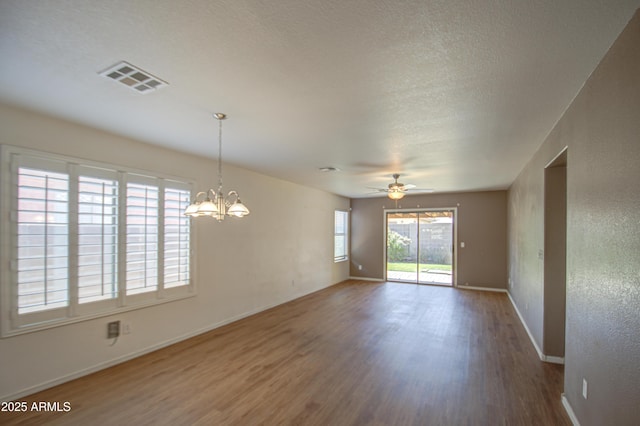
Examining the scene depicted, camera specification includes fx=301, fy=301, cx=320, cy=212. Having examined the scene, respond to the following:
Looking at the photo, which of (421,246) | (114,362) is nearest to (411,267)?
(421,246)

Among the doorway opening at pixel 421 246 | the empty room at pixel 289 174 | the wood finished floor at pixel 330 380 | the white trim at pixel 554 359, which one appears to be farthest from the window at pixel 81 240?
the doorway opening at pixel 421 246

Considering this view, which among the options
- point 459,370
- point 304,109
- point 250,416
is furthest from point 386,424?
point 304,109

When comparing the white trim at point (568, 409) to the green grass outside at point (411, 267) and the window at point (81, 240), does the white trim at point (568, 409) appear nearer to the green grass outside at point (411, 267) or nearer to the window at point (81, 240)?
the window at point (81, 240)

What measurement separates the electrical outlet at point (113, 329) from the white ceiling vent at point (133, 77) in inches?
106

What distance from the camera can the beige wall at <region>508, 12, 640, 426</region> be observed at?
1587 millimetres

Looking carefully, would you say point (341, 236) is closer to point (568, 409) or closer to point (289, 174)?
point (289, 174)

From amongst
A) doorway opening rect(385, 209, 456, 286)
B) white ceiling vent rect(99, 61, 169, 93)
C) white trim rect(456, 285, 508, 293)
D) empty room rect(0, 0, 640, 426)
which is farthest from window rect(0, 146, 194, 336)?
white trim rect(456, 285, 508, 293)

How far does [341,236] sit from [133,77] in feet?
25.3

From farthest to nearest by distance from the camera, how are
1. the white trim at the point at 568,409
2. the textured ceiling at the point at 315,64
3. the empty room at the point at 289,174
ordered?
1. the white trim at the point at 568,409
2. the empty room at the point at 289,174
3. the textured ceiling at the point at 315,64

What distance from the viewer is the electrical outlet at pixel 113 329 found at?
3481 millimetres

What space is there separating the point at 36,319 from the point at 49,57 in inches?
97.1

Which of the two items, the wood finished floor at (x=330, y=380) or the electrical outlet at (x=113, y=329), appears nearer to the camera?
the wood finished floor at (x=330, y=380)

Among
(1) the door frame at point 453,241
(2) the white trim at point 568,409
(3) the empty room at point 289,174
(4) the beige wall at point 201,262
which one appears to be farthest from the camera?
(1) the door frame at point 453,241

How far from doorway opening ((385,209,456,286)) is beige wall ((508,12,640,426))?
19.8 ft
